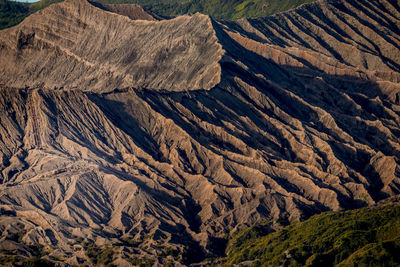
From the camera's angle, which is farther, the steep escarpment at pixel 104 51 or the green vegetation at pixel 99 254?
the steep escarpment at pixel 104 51

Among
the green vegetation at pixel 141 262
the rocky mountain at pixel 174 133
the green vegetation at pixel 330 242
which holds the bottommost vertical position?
the green vegetation at pixel 141 262

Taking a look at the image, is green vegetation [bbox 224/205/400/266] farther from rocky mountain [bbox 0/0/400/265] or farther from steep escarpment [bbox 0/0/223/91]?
steep escarpment [bbox 0/0/223/91]

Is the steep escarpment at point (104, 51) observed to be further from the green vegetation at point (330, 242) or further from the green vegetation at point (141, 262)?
the green vegetation at point (141, 262)

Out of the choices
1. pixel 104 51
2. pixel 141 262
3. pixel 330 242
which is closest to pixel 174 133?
pixel 141 262

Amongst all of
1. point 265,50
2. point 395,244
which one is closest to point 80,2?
point 265,50

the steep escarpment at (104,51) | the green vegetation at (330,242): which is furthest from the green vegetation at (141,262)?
the steep escarpment at (104,51)

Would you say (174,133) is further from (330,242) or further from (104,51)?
(104,51)
